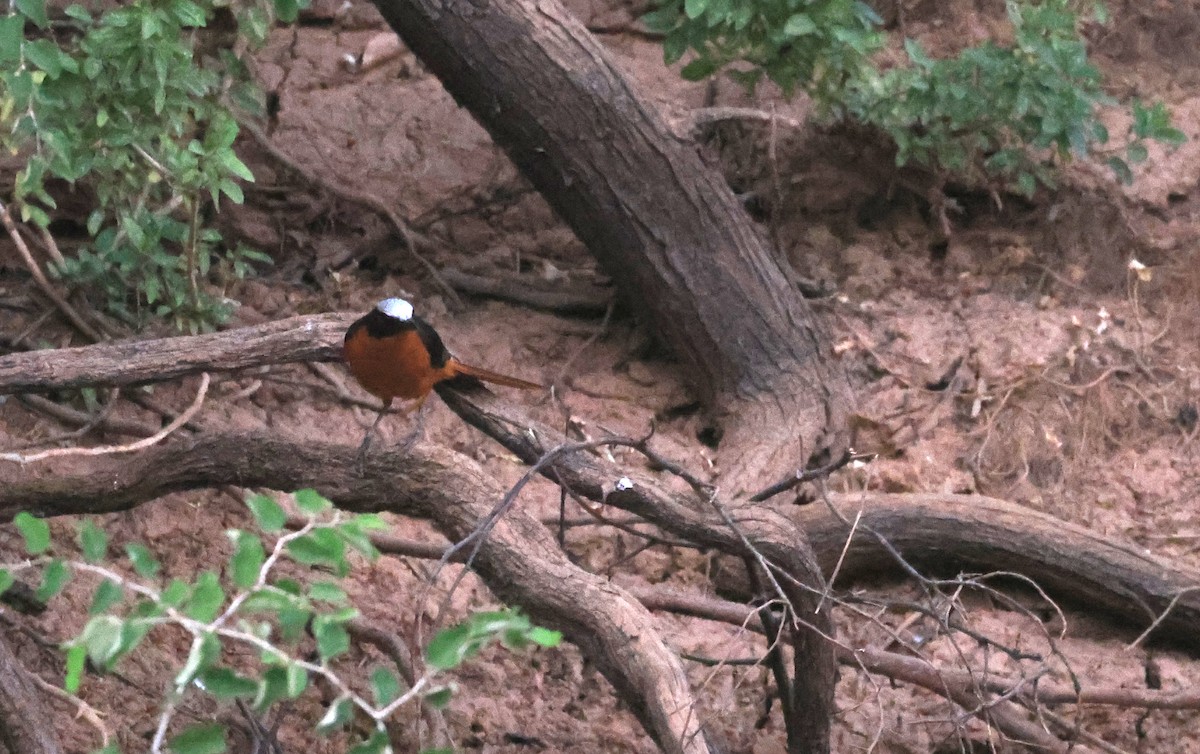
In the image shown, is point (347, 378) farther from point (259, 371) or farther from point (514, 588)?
point (514, 588)

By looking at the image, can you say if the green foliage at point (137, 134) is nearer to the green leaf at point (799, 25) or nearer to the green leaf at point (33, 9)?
the green leaf at point (33, 9)

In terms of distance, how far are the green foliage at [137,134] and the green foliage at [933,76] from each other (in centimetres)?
150

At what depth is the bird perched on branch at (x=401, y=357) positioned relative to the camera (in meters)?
3.57

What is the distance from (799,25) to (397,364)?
5.83 ft

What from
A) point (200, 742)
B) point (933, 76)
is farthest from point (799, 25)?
point (200, 742)

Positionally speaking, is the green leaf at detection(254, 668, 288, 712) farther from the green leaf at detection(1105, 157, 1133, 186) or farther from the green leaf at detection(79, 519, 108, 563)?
the green leaf at detection(1105, 157, 1133, 186)

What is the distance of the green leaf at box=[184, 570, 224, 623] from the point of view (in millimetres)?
1546

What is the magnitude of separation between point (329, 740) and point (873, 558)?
1.81m

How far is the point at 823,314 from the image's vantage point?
5262mm

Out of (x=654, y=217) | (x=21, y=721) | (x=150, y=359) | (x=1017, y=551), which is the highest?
(x=150, y=359)

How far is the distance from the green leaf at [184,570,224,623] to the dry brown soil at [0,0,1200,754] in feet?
7.61

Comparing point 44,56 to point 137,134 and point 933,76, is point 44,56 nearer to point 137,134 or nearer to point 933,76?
point 137,134

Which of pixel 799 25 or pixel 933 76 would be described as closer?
pixel 799 25

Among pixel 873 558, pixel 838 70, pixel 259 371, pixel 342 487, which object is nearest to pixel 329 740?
pixel 342 487
